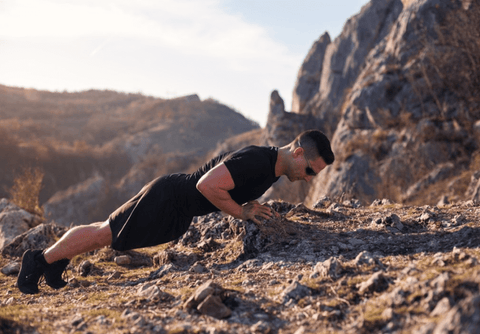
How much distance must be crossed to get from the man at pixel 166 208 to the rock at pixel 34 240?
109 inches

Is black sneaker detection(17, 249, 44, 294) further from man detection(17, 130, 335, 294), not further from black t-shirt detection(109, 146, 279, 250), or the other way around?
black t-shirt detection(109, 146, 279, 250)

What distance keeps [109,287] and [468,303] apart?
374 cm

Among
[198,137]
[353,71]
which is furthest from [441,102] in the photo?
[198,137]

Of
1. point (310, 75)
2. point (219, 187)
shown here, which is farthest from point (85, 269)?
point (310, 75)

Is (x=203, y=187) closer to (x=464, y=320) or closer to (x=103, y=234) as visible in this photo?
(x=103, y=234)

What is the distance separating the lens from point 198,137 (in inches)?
2106

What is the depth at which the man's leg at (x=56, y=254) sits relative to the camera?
421 cm

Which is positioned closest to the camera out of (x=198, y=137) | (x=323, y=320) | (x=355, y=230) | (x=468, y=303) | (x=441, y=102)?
(x=468, y=303)

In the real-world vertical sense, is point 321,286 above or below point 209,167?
below

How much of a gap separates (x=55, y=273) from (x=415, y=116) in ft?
60.6

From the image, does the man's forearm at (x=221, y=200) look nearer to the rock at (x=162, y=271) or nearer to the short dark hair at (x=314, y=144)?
the short dark hair at (x=314, y=144)

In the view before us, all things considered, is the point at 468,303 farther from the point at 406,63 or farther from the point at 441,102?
the point at 406,63

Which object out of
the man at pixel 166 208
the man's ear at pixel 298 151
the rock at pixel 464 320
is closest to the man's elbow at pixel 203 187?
the man at pixel 166 208

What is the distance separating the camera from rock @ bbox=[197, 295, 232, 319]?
9.31ft
